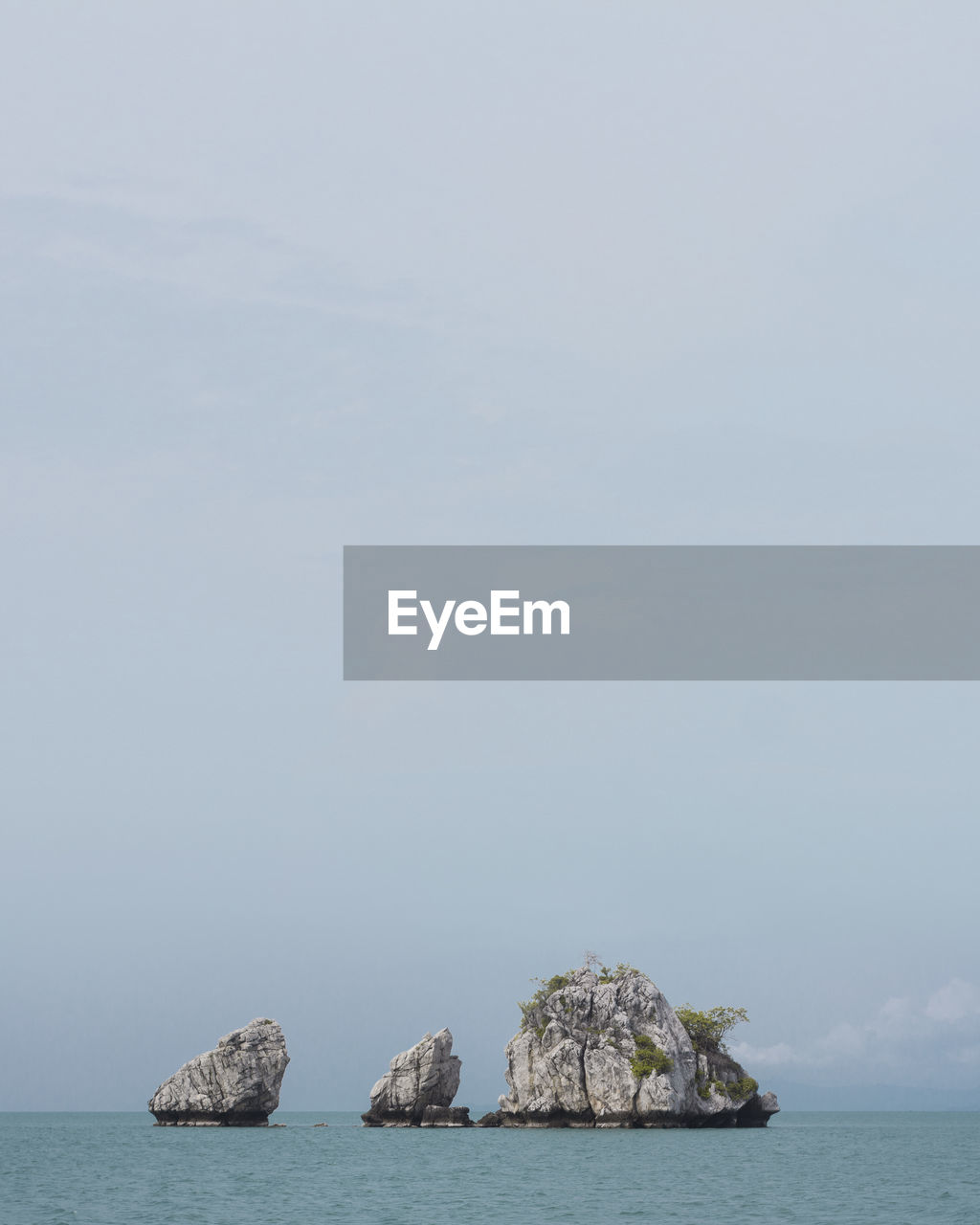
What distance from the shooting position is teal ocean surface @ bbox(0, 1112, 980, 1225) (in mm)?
62000

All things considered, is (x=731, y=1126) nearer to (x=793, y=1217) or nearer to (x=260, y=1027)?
(x=260, y=1027)

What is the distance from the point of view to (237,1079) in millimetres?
130625

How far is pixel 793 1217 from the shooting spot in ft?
194

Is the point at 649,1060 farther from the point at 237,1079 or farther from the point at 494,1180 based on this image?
the point at 237,1079

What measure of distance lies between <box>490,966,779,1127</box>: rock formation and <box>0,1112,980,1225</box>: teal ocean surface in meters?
2.50

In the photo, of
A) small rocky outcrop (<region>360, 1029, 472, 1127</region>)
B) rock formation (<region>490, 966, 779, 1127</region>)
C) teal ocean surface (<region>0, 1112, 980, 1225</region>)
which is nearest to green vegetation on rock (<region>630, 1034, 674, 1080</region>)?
rock formation (<region>490, 966, 779, 1127</region>)

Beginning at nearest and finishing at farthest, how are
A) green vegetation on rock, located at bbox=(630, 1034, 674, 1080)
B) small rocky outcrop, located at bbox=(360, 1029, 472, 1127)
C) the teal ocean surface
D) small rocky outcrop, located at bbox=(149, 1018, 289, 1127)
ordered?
the teal ocean surface
green vegetation on rock, located at bbox=(630, 1034, 674, 1080)
small rocky outcrop, located at bbox=(360, 1029, 472, 1127)
small rocky outcrop, located at bbox=(149, 1018, 289, 1127)

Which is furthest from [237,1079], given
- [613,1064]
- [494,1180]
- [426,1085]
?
[494,1180]

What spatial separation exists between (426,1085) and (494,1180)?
53204 mm

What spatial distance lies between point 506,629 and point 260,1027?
3483 inches

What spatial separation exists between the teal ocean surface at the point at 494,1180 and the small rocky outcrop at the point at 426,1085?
6.52m

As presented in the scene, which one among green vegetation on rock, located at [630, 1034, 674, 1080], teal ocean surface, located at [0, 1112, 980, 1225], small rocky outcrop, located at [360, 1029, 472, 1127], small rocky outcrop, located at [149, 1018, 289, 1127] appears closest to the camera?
teal ocean surface, located at [0, 1112, 980, 1225]

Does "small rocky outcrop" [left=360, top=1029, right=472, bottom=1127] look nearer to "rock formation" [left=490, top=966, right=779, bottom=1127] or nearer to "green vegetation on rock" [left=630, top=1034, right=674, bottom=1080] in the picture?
"rock formation" [left=490, top=966, right=779, bottom=1127]

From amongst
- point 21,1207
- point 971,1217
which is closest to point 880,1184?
point 971,1217
